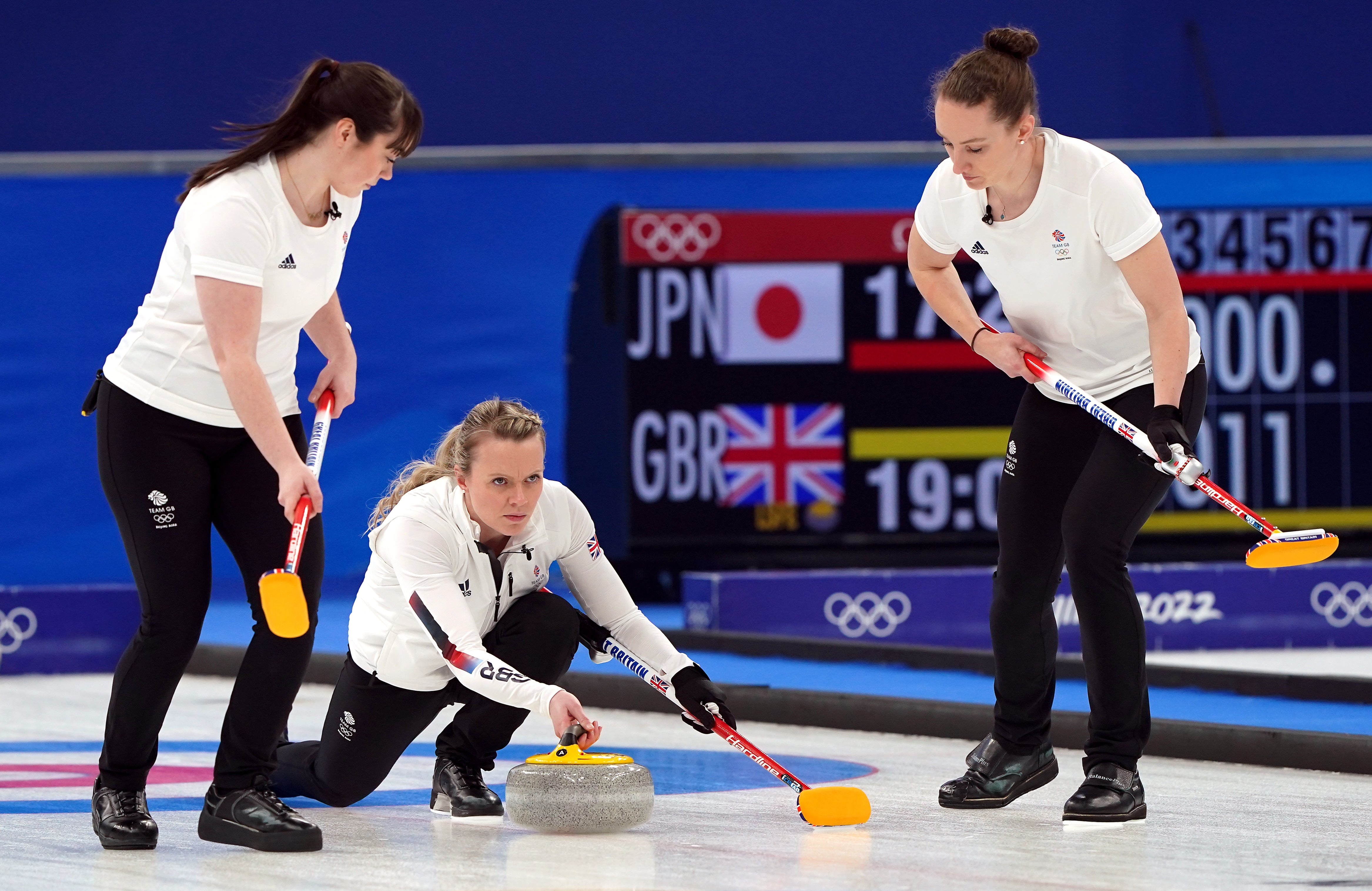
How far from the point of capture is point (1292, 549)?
11.7 ft

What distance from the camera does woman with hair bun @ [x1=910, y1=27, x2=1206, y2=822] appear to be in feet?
11.4

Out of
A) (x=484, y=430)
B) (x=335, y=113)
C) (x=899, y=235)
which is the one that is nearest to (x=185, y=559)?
(x=484, y=430)

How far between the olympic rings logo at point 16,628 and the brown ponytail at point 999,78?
4.27m

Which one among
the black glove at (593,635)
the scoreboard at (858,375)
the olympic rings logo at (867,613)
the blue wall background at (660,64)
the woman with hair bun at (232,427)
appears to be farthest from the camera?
the blue wall background at (660,64)

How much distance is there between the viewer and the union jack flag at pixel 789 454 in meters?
7.90

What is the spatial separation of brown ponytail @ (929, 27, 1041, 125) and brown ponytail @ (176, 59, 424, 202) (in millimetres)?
944

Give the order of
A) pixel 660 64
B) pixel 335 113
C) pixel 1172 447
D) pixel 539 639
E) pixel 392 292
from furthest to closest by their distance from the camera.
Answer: pixel 660 64
pixel 392 292
pixel 539 639
pixel 1172 447
pixel 335 113

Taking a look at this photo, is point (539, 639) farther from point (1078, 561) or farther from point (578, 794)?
point (1078, 561)

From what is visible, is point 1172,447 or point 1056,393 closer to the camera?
point 1172,447

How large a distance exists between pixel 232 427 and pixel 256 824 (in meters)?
0.66

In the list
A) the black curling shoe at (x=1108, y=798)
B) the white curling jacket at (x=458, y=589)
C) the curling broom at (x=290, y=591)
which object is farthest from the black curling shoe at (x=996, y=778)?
the curling broom at (x=290, y=591)

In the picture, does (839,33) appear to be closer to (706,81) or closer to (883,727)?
(706,81)

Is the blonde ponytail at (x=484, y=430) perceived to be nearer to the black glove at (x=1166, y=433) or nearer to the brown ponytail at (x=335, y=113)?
the brown ponytail at (x=335, y=113)

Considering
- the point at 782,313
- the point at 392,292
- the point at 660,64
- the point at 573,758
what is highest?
the point at 660,64
